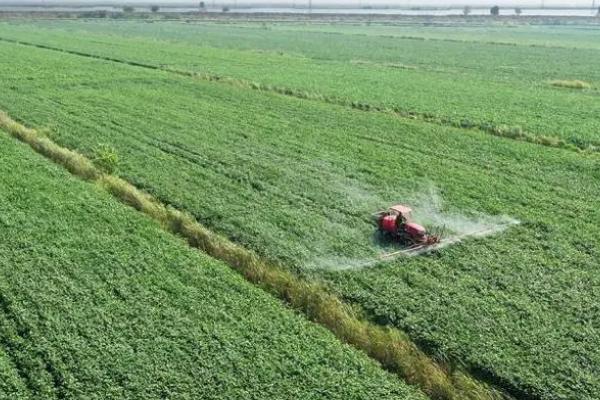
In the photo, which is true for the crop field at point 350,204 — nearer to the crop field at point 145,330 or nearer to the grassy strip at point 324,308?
the crop field at point 145,330

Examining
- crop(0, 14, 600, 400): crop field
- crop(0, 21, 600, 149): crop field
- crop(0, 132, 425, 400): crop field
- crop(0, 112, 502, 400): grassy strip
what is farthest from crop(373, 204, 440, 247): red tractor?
crop(0, 21, 600, 149): crop field

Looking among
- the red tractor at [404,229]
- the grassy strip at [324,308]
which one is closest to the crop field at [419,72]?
the red tractor at [404,229]

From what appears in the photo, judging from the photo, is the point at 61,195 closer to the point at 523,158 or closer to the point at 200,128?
the point at 200,128

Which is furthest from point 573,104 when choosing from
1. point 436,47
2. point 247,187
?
point 436,47

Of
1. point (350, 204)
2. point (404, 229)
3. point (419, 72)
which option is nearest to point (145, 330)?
point (404, 229)

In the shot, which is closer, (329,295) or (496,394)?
(496,394)

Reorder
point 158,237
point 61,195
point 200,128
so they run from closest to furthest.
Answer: point 158,237 < point 61,195 < point 200,128

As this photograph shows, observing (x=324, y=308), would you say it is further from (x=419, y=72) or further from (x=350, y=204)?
(x=419, y=72)
